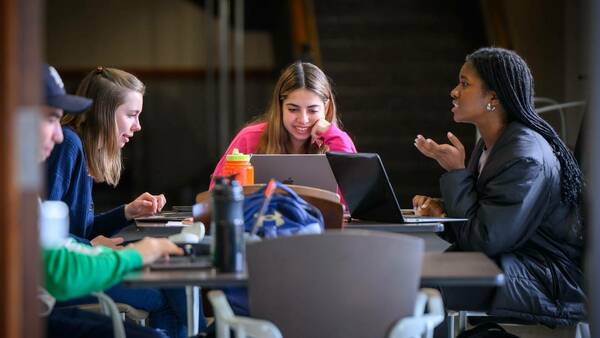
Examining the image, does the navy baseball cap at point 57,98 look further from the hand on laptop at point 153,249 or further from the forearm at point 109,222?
the forearm at point 109,222

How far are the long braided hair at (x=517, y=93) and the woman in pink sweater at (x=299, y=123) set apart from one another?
889mm

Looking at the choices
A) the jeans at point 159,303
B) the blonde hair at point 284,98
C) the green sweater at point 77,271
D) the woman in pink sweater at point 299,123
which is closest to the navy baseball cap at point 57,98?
the green sweater at point 77,271

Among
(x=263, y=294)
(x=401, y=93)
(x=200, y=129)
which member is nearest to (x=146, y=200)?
(x=263, y=294)

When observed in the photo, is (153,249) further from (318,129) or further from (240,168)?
(318,129)

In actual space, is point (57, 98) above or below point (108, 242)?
above

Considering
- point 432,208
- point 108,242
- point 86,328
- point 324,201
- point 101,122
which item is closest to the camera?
point 86,328

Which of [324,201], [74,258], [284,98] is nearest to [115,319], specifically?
[74,258]

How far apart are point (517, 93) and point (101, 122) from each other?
1468mm

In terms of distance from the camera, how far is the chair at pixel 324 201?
9.19 ft

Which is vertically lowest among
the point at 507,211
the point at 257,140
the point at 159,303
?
the point at 159,303

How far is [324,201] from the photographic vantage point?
9.24ft

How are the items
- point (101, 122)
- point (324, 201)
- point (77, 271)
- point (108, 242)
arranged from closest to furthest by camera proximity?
point (77, 271) < point (324, 201) < point (108, 242) < point (101, 122)

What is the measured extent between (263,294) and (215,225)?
0.20 meters

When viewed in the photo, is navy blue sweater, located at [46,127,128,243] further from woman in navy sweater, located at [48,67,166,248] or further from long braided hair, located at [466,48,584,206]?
long braided hair, located at [466,48,584,206]
